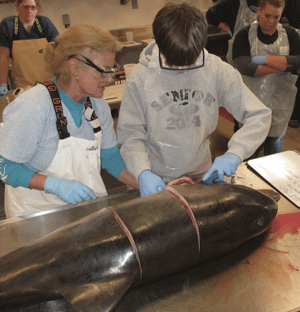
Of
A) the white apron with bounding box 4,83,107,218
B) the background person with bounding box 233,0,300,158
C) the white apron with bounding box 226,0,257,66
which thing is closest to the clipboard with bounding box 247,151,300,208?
the white apron with bounding box 4,83,107,218

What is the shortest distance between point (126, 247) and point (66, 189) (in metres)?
0.55

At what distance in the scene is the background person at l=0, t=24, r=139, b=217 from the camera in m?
1.55

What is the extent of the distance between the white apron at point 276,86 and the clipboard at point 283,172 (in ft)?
4.16

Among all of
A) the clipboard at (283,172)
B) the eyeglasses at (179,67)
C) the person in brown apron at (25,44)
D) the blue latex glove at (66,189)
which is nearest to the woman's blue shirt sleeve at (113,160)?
the blue latex glove at (66,189)

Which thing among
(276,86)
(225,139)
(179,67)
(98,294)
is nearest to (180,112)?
(179,67)

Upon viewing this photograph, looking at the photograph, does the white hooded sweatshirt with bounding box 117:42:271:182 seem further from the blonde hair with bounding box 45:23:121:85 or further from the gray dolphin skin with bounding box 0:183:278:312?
the gray dolphin skin with bounding box 0:183:278:312

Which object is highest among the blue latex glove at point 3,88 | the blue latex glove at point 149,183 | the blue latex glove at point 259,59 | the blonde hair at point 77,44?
the blonde hair at point 77,44

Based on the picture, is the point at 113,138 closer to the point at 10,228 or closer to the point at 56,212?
the point at 56,212

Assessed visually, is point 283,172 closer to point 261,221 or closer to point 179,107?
point 261,221

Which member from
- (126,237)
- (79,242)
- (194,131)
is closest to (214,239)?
(126,237)

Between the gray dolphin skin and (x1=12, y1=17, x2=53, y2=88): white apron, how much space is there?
9.54 feet

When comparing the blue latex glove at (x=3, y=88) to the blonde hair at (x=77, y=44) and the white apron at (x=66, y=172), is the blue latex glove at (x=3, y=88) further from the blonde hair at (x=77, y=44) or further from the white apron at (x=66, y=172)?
the blonde hair at (x=77, y=44)

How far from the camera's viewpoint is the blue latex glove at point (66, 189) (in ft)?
5.33

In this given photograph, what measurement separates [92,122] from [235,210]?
0.90 meters
